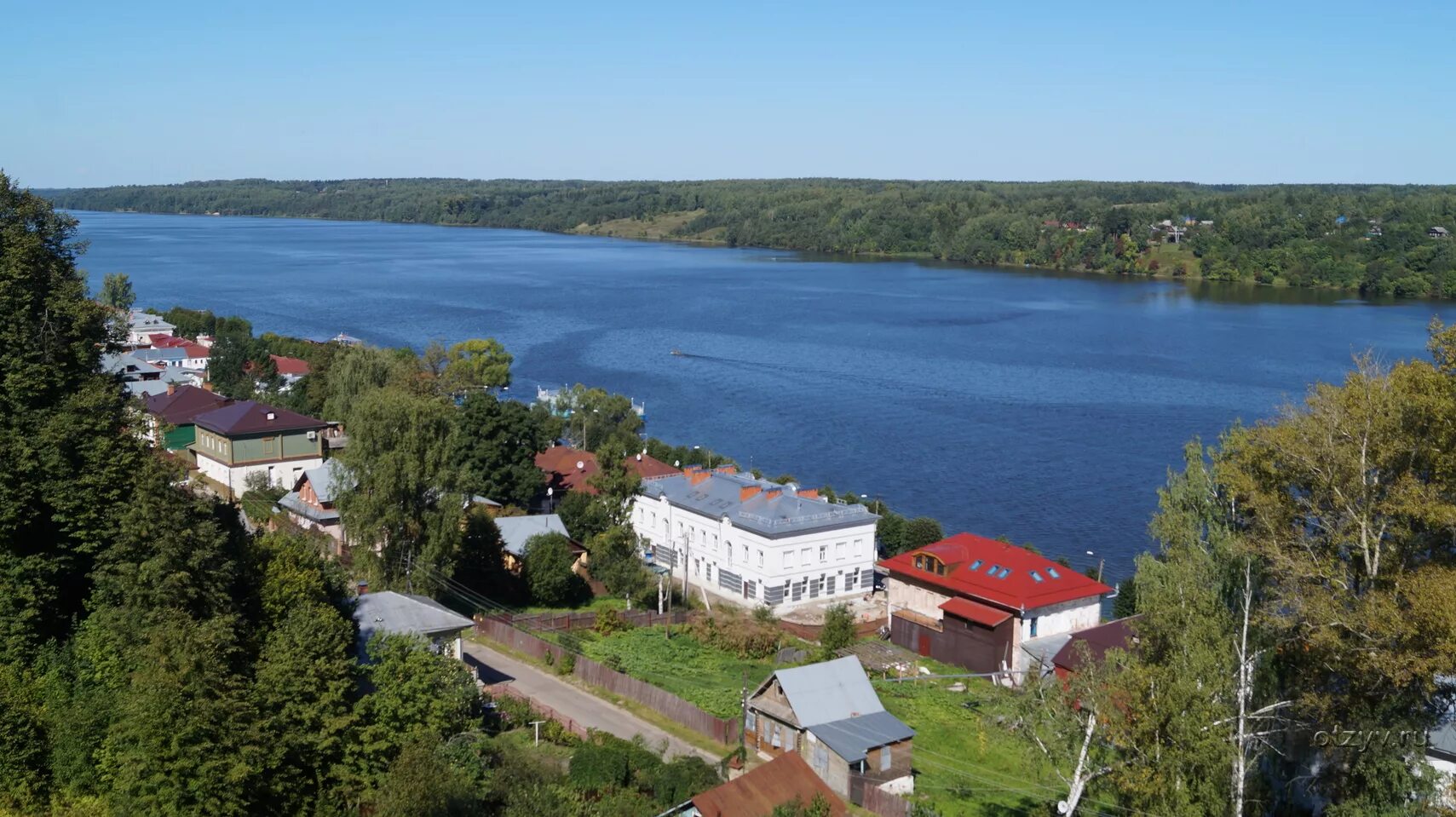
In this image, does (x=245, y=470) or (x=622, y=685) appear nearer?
(x=622, y=685)

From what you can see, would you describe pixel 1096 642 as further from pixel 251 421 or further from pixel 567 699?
pixel 251 421

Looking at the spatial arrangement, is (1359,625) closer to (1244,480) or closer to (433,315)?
(1244,480)

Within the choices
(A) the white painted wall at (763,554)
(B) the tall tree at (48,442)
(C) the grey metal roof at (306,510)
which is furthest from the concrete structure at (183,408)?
(B) the tall tree at (48,442)

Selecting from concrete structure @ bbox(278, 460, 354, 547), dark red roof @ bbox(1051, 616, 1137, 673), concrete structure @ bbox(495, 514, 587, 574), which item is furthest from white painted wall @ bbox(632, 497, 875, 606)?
concrete structure @ bbox(278, 460, 354, 547)

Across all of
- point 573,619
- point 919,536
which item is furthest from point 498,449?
point 919,536

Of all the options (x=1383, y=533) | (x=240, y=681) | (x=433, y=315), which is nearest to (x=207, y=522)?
(x=240, y=681)

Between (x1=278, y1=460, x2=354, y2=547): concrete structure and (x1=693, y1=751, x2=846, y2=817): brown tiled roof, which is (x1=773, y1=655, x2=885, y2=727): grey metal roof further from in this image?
(x1=278, y1=460, x2=354, y2=547): concrete structure
